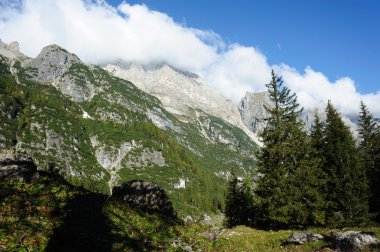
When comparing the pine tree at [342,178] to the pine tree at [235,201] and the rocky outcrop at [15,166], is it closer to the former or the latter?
the pine tree at [235,201]

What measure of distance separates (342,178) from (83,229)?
3646 cm

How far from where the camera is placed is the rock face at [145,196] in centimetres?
3002

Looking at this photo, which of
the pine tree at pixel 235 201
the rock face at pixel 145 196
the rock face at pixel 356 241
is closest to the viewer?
the rock face at pixel 356 241

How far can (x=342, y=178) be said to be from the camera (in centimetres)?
4278

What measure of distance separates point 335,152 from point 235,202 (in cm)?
2915

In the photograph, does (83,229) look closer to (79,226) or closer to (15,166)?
(79,226)

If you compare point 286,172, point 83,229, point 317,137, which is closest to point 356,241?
point 83,229

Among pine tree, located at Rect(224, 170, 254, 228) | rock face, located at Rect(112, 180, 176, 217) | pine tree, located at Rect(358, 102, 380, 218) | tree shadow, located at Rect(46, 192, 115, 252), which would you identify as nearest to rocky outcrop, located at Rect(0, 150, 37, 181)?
tree shadow, located at Rect(46, 192, 115, 252)

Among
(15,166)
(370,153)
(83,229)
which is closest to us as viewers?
(83,229)

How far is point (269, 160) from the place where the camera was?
133ft

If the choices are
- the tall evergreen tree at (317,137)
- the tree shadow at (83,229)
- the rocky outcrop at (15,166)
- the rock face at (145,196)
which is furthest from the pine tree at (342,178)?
the rocky outcrop at (15,166)

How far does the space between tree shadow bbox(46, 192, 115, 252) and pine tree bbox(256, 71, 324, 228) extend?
2295 cm

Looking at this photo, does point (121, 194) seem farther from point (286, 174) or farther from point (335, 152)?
point (335, 152)

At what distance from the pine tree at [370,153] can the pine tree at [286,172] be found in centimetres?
1206
